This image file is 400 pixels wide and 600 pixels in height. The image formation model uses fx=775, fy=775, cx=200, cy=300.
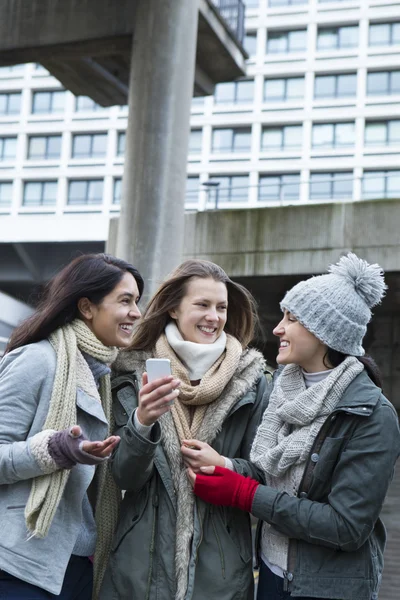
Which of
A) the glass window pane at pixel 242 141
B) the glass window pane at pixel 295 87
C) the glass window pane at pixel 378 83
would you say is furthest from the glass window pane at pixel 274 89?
the glass window pane at pixel 378 83

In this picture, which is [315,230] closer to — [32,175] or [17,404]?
[17,404]

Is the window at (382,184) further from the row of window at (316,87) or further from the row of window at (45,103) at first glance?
the row of window at (45,103)

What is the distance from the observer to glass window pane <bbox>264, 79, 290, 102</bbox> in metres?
57.1

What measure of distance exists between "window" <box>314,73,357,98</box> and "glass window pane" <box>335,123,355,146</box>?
2299mm

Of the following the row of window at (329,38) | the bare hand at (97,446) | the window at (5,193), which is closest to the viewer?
the bare hand at (97,446)

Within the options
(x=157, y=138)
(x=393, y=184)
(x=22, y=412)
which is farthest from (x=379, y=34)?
(x=22, y=412)

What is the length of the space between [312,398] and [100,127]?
195ft

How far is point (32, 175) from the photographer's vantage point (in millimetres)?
60969

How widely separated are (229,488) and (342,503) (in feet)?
1.51

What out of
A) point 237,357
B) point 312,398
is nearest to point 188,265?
point 237,357

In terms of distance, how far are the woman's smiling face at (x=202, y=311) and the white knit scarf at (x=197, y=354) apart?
2.3 inches

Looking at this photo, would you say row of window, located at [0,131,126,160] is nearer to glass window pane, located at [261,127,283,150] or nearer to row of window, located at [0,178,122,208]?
row of window, located at [0,178,122,208]

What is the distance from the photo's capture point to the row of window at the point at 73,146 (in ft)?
198

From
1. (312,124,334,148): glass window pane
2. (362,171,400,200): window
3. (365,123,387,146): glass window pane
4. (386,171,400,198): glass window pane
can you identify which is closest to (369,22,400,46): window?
(365,123,387,146): glass window pane
